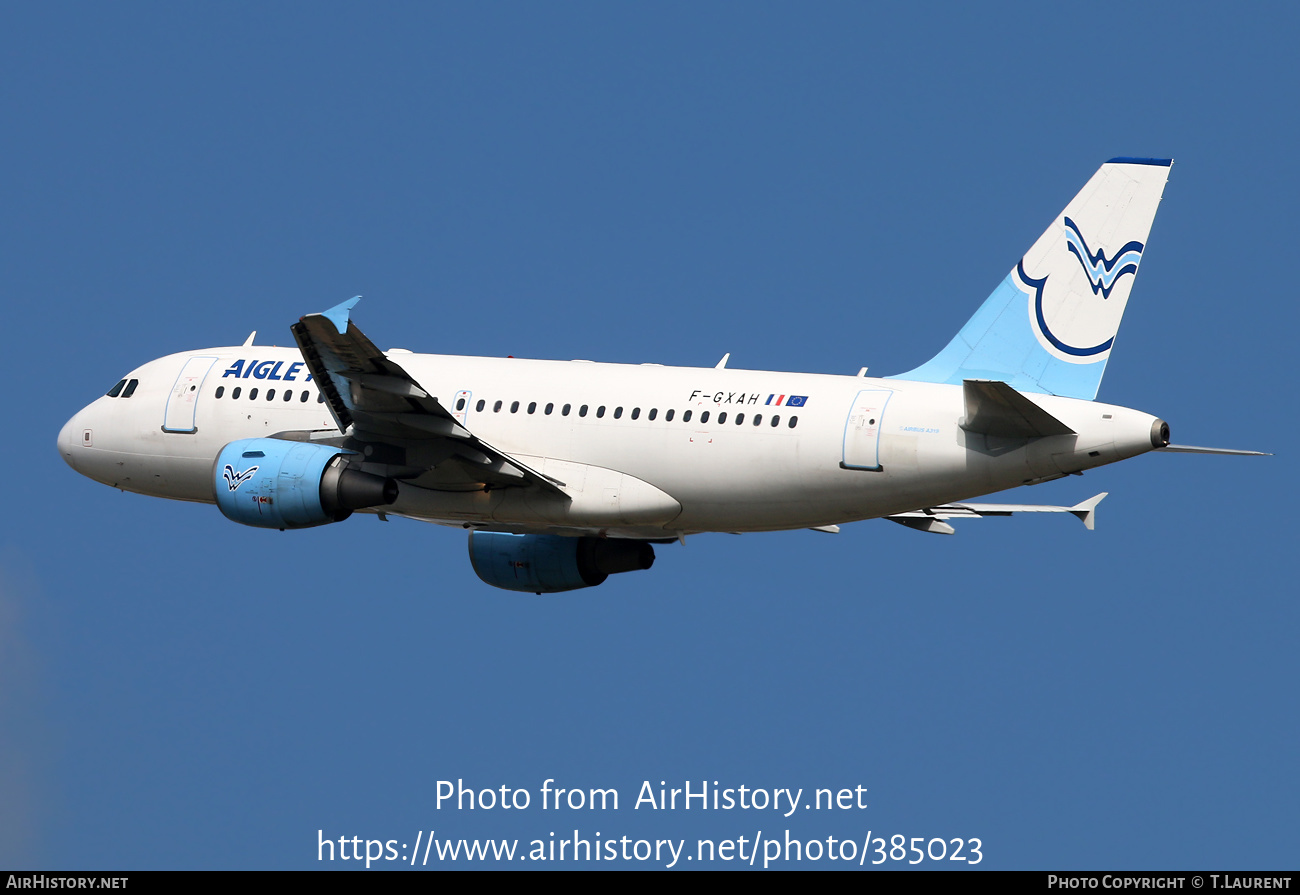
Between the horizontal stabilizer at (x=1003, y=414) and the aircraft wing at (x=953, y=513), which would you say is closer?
the horizontal stabilizer at (x=1003, y=414)

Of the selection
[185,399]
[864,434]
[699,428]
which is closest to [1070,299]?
[864,434]

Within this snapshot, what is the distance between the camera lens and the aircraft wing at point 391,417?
41.3 metres

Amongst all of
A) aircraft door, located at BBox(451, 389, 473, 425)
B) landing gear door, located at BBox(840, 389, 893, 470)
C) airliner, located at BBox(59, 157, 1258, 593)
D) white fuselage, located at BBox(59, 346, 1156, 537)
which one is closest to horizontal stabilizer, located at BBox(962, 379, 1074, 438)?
airliner, located at BBox(59, 157, 1258, 593)

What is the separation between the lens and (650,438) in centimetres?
4356

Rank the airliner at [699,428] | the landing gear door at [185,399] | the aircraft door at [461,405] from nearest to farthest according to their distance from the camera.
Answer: the airliner at [699,428] → the aircraft door at [461,405] → the landing gear door at [185,399]

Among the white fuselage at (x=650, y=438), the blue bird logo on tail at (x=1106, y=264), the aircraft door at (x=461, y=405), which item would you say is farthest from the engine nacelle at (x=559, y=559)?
the blue bird logo on tail at (x=1106, y=264)

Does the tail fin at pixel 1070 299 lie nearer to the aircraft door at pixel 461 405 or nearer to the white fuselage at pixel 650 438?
the white fuselage at pixel 650 438

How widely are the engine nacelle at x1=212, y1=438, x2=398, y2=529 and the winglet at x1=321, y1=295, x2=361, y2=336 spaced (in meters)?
3.68

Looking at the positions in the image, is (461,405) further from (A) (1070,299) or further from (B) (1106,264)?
(B) (1106,264)

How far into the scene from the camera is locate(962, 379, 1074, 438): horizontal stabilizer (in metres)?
39.6

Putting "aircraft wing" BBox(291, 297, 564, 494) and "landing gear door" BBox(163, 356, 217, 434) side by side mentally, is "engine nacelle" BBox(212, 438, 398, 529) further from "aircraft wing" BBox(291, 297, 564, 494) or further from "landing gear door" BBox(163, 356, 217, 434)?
"landing gear door" BBox(163, 356, 217, 434)

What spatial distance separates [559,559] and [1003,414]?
12187 mm

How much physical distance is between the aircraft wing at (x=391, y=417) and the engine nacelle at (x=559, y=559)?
4.54m
